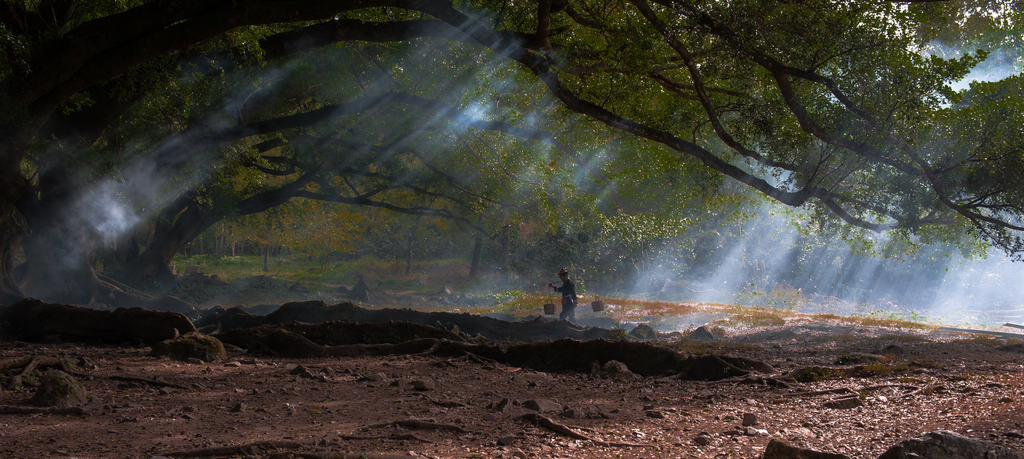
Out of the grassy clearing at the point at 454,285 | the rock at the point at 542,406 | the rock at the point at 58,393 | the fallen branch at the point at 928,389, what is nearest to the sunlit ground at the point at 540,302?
the grassy clearing at the point at 454,285

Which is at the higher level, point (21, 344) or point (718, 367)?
point (718, 367)

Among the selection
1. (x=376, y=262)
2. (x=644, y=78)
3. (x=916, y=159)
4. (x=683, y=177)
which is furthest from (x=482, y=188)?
(x=376, y=262)

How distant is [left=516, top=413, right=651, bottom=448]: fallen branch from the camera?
182 inches

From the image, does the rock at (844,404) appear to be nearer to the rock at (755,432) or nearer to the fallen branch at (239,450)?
the rock at (755,432)

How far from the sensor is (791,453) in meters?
3.71

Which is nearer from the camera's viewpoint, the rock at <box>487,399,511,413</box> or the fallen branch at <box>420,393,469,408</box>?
the rock at <box>487,399,511,413</box>

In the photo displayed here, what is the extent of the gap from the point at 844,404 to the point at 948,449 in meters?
2.62

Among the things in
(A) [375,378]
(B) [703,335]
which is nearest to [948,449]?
(A) [375,378]

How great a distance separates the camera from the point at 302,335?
10.1 metres

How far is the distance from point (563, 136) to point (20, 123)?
9.90m

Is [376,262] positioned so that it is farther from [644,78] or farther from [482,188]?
[644,78]

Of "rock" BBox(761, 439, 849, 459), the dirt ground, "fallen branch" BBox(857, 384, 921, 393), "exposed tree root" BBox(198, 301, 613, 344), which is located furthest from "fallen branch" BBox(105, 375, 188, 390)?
"fallen branch" BBox(857, 384, 921, 393)

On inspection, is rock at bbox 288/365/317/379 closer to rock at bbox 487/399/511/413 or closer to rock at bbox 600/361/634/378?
rock at bbox 487/399/511/413

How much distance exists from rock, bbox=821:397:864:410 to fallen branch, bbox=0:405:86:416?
6.13m
